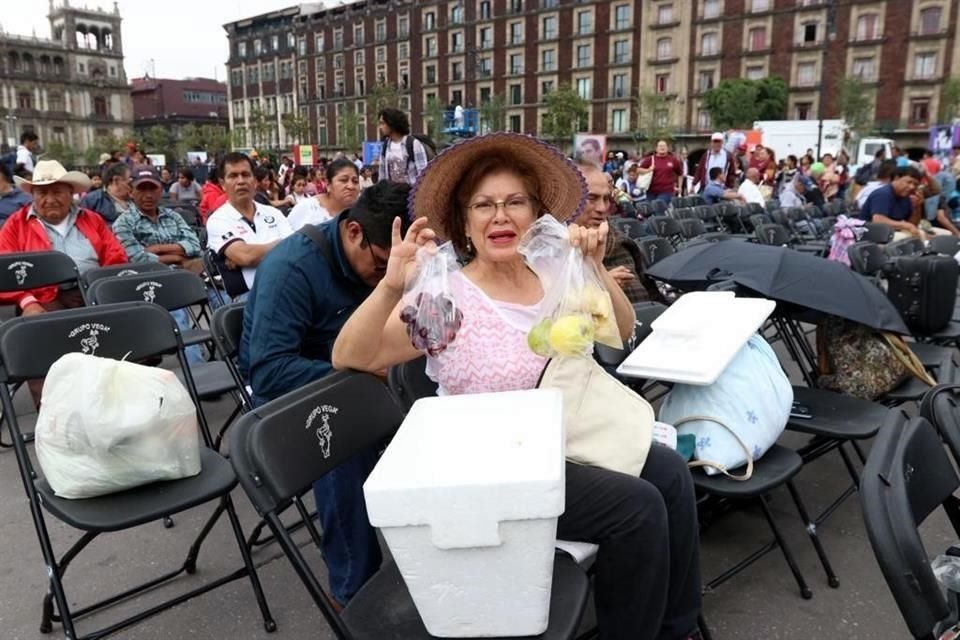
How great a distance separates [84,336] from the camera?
256cm

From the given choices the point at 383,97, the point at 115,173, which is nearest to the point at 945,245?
the point at 115,173

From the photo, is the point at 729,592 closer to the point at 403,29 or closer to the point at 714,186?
the point at 714,186

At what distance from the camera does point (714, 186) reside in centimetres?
1124

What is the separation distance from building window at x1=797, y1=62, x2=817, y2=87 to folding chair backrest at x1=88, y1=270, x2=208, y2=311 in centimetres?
4871

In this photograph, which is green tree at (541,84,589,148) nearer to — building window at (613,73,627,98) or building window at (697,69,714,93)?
building window at (613,73,627,98)

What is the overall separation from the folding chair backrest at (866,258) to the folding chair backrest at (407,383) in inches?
158

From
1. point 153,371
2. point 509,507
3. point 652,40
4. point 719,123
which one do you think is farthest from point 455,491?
point 652,40

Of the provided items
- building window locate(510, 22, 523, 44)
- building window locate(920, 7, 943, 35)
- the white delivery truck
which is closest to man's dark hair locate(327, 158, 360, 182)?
the white delivery truck

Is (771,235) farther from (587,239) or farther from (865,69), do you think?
(865,69)

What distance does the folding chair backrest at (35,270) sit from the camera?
12.8 feet

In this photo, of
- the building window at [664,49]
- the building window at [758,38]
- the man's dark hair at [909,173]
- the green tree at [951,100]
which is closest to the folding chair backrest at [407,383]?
the man's dark hair at [909,173]

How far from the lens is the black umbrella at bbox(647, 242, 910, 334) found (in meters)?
2.87

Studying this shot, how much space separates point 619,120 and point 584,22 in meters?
7.79

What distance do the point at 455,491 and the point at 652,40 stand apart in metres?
52.7
